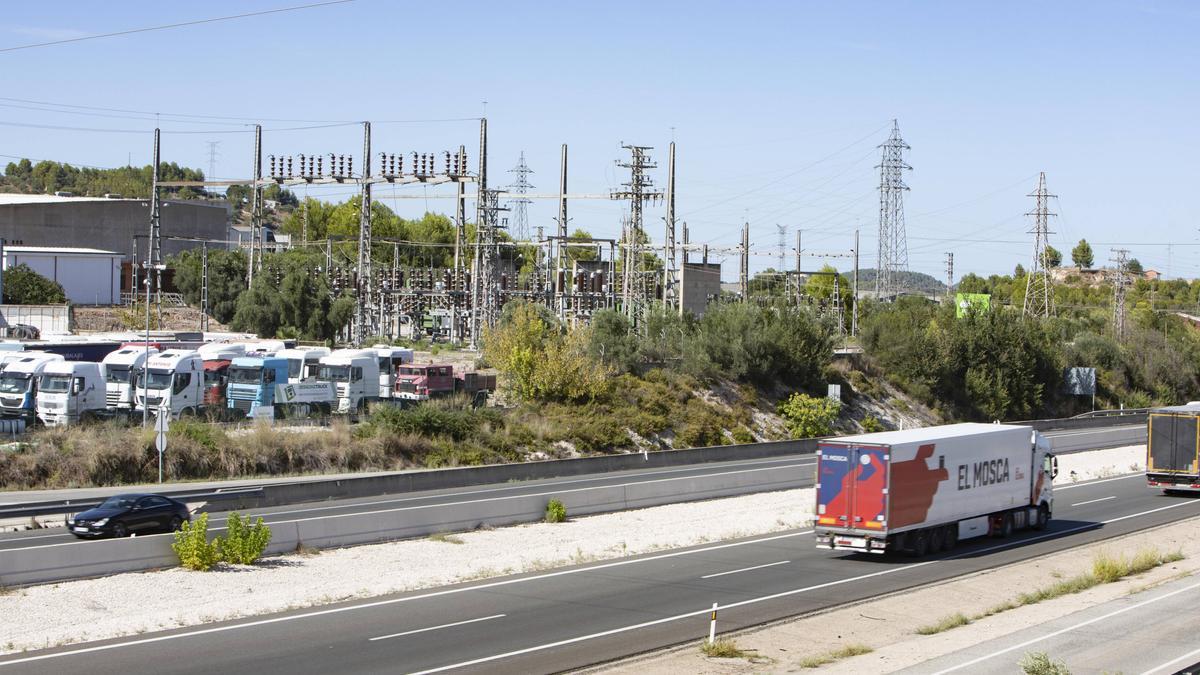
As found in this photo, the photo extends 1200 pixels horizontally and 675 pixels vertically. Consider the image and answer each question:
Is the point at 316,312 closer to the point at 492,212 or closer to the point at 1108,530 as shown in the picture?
the point at 492,212

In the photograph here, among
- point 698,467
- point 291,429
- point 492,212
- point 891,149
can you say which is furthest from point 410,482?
point 891,149

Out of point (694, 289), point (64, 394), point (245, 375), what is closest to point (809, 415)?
point (694, 289)

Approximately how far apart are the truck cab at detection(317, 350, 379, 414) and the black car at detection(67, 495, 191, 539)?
25.0 meters

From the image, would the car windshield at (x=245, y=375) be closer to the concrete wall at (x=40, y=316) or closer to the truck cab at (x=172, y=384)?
the truck cab at (x=172, y=384)

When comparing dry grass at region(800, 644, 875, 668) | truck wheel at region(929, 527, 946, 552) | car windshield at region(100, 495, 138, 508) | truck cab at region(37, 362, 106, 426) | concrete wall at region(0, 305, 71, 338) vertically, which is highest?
concrete wall at region(0, 305, 71, 338)

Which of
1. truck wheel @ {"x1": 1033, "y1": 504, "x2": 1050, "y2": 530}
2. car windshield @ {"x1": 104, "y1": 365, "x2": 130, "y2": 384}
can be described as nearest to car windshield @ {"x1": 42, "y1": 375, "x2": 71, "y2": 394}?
car windshield @ {"x1": 104, "y1": 365, "x2": 130, "y2": 384}

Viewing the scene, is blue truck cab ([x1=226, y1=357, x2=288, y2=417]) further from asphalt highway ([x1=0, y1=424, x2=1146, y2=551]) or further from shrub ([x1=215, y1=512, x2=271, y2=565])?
shrub ([x1=215, y1=512, x2=271, y2=565])

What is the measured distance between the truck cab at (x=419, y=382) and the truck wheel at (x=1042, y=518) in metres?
29.8

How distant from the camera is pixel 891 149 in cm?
10338

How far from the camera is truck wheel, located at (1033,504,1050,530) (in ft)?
105

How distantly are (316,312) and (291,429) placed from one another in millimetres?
34908

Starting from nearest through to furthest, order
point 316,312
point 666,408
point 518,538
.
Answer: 1. point 518,538
2. point 666,408
3. point 316,312

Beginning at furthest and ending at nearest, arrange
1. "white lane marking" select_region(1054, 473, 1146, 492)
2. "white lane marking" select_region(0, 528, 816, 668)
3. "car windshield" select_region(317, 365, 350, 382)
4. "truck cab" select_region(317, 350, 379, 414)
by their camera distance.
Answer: "truck cab" select_region(317, 350, 379, 414), "car windshield" select_region(317, 365, 350, 382), "white lane marking" select_region(1054, 473, 1146, 492), "white lane marking" select_region(0, 528, 816, 668)

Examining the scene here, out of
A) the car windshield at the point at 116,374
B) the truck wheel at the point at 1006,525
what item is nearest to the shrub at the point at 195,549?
the truck wheel at the point at 1006,525
